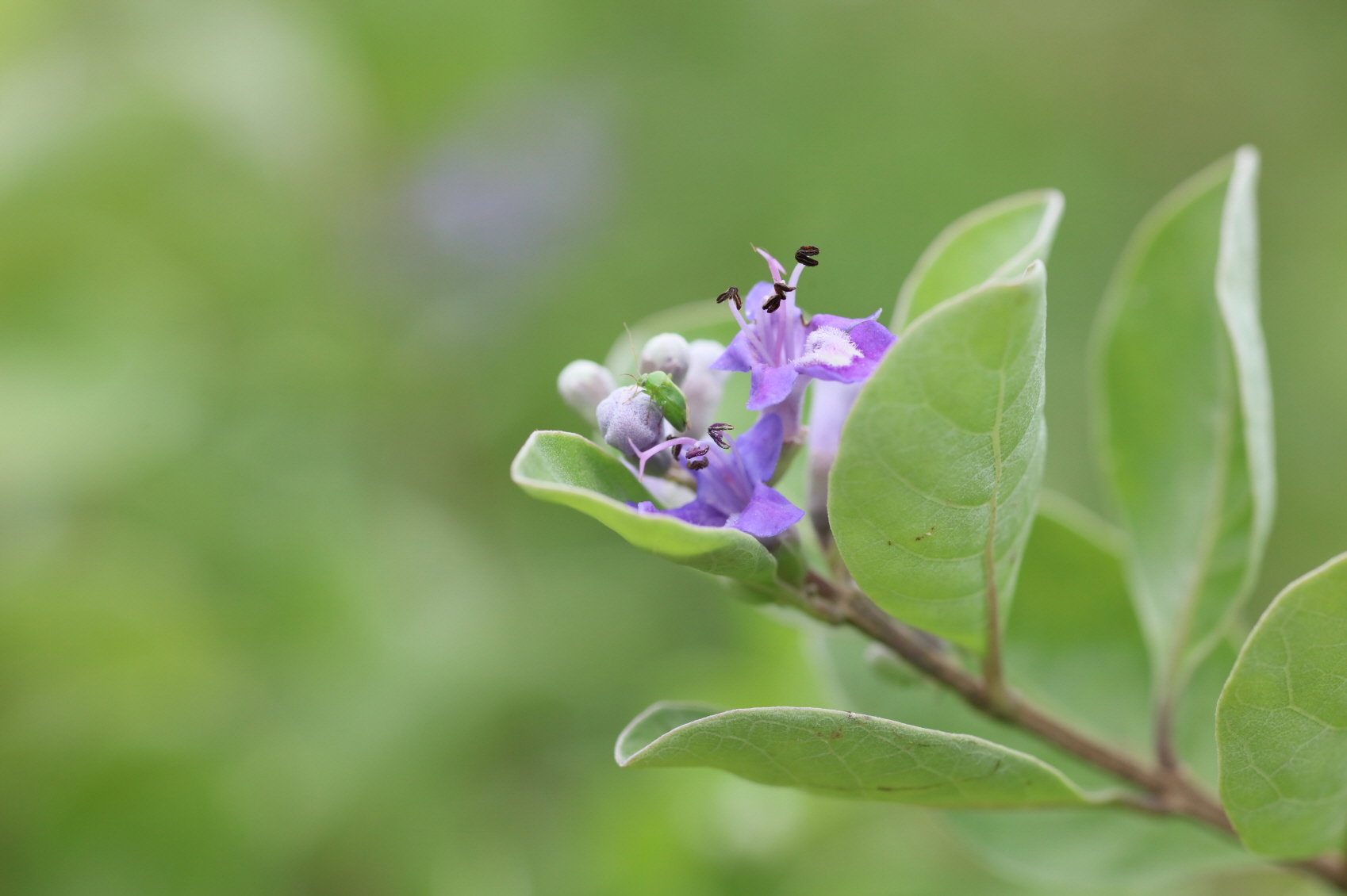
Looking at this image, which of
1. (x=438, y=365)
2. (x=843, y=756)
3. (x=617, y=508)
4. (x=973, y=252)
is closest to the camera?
(x=617, y=508)

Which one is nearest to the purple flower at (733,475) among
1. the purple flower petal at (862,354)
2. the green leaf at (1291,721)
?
the purple flower petal at (862,354)

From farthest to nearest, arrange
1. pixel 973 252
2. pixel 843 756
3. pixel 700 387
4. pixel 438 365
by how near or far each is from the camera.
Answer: pixel 438 365 → pixel 973 252 → pixel 700 387 → pixel 843 756

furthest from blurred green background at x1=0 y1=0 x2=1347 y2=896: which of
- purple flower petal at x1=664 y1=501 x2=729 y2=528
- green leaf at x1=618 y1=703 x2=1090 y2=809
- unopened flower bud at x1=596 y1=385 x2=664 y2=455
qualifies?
unopened flower bud at x1=596 y1=385 x2=664 y2=455

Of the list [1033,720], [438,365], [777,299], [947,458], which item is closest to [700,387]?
[777,299]

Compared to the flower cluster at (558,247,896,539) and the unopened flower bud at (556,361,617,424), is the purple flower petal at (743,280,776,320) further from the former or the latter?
the unopened flower bud at (556,361,617,424)

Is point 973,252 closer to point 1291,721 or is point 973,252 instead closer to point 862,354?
point 862,354

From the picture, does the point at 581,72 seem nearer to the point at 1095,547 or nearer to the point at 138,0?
the point at 138,0

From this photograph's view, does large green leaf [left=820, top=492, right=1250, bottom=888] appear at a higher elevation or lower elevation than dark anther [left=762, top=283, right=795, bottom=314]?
lower
